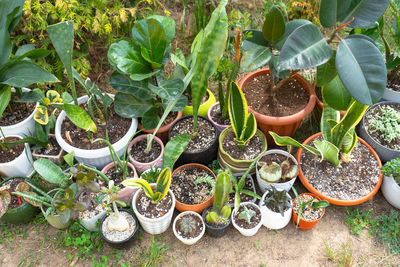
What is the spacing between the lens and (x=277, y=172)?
199 cm

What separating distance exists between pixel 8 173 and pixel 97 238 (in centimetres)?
72

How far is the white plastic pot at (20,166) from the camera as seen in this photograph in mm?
2111

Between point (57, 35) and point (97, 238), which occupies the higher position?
point (57, 35)

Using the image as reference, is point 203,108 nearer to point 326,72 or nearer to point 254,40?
point 254,40

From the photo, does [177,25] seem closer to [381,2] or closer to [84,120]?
[84,120]

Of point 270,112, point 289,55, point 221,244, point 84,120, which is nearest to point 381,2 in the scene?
point 289,55

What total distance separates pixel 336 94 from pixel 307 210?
71 cm

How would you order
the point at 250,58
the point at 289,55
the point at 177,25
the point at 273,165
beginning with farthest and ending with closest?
the point at 177,25 < the point at 273,165 < the point at 250,58 < the point at 289,55

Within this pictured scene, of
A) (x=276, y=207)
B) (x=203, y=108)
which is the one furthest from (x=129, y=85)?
(x=276, y=207)

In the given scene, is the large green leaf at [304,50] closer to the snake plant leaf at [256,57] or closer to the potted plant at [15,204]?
the snake plant leaf at [256,57]

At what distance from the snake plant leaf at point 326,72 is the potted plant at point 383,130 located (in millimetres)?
590

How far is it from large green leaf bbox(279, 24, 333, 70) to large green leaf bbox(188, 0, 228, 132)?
30cm

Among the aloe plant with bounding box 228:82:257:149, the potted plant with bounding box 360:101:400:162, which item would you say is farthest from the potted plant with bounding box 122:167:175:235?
the potted plant with bounding box 360:101:400:162

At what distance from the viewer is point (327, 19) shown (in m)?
1.71
